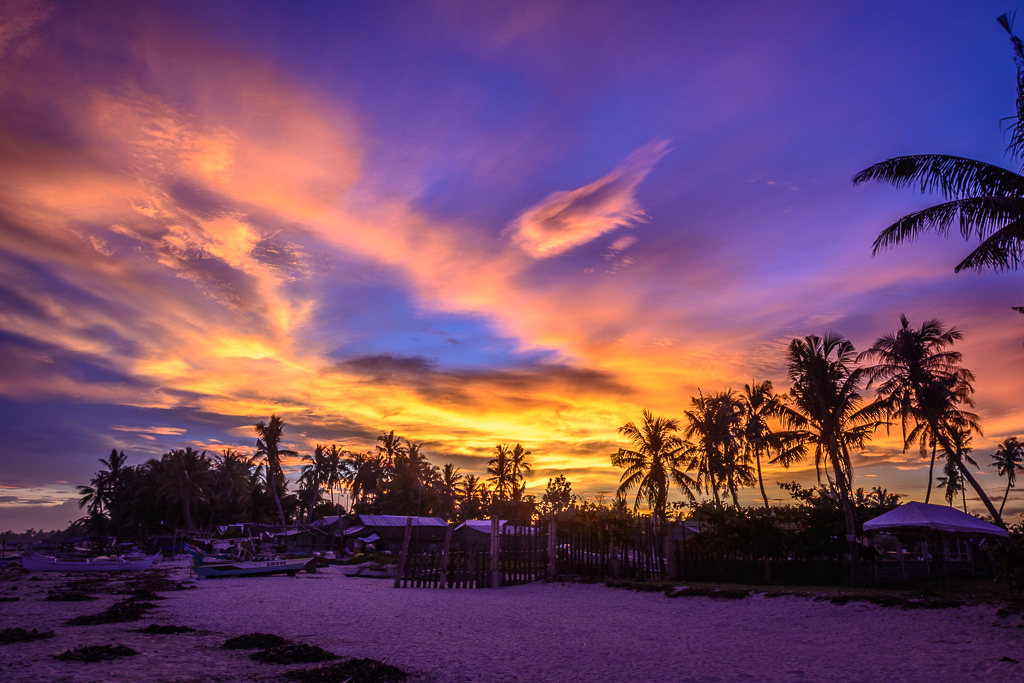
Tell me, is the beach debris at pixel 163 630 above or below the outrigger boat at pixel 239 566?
above

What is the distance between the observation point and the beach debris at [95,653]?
311 inches

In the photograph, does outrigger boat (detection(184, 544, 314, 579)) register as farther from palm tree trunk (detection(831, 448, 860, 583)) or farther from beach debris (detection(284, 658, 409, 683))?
palm tree trunk (detection(831, 448, 860, 583))

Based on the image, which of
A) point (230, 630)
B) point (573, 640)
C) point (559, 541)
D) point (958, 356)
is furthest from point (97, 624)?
point (958, 356)

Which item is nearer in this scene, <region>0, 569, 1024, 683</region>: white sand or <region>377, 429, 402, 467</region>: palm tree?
<region>0, 569, 1024, 683</region>: white sand

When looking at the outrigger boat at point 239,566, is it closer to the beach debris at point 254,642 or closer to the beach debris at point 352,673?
the beach debris at point 254,642

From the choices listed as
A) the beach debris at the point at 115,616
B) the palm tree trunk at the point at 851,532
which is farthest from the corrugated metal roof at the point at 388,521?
the palm tree trunk at the point at 851,532

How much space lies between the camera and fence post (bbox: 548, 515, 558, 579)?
21.5 m

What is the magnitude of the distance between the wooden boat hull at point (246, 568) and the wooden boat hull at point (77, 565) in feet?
30.3

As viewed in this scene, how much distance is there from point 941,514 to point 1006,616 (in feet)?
20.1

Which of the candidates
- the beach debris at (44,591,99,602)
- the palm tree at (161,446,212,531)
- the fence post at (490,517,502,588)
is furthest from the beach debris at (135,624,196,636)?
the palm tree at (161,446,212,531)

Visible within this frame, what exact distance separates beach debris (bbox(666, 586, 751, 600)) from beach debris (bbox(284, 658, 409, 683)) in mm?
10918

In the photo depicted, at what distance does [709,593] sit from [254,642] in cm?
1168

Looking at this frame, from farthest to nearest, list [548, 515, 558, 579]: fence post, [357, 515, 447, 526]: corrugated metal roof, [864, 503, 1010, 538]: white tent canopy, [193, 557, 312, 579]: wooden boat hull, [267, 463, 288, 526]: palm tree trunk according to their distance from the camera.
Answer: [267, 463, 288, 526]: palm tree trunk → [357, 515, 447, 526]: corrugated metal roof → [193, 557, 312, 579]: wooden boat hull → [548, 515, 558, 579]: fence post → [864, 503, 1010, 538]: white tent canopy

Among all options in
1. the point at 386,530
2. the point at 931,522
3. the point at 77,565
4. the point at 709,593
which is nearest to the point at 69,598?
the point at 709,593
